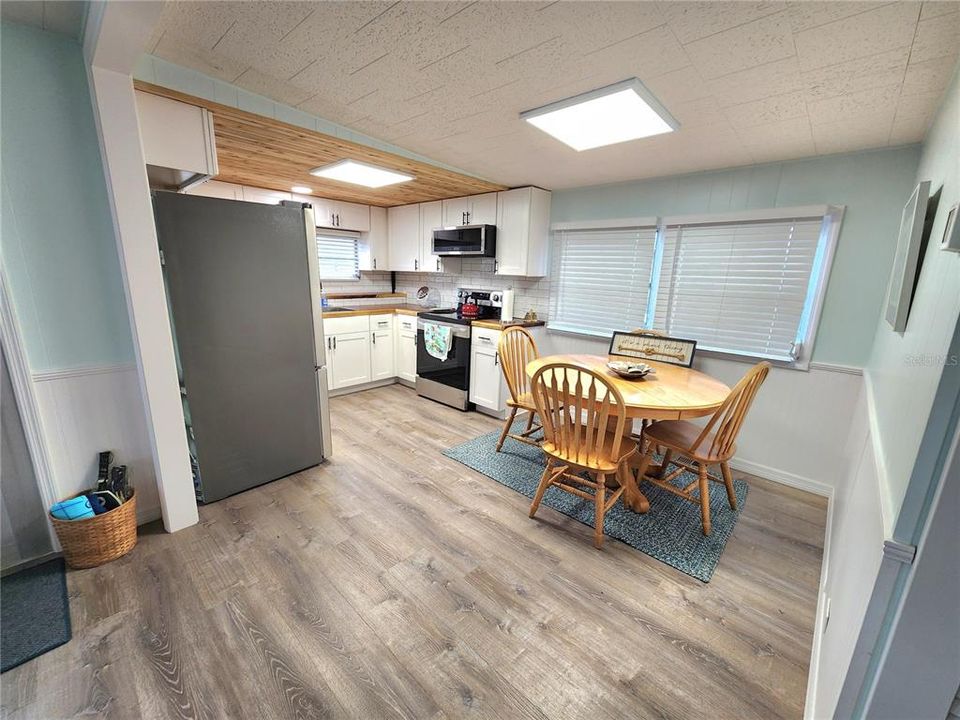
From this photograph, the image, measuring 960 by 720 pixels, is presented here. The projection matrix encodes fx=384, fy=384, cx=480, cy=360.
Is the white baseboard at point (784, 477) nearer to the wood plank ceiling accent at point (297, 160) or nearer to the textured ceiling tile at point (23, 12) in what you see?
the wood plank ceiling accent at point (297, 160)

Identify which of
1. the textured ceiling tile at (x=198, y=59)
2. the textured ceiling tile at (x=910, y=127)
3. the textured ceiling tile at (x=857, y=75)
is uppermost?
the textured ceiling tile at (x=198, y=59)

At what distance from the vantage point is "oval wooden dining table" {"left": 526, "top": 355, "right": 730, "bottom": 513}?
1.90 metres

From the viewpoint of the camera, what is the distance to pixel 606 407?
1.83 meters

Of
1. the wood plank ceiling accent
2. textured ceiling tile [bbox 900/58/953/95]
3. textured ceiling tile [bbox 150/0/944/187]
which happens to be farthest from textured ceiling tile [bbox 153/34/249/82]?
textured ceiling tile [bbox 900/58/953/95]

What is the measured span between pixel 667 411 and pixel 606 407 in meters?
0.32

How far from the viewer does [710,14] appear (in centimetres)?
119

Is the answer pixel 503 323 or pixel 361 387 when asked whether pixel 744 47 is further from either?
pixel 361 387

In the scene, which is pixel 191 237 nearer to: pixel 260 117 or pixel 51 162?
pixel 51 162

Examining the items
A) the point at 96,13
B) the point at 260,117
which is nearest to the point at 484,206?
the point at 260,117

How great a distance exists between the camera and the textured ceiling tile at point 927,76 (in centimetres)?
136

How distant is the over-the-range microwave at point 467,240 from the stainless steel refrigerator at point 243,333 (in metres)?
1.76

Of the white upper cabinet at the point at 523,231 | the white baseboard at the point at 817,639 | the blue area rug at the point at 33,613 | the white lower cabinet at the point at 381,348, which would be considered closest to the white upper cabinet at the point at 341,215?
the white lower cabinet at the point at 381,348

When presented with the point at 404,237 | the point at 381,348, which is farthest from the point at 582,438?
the point at 404,237

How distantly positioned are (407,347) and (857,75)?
3.87 meters
